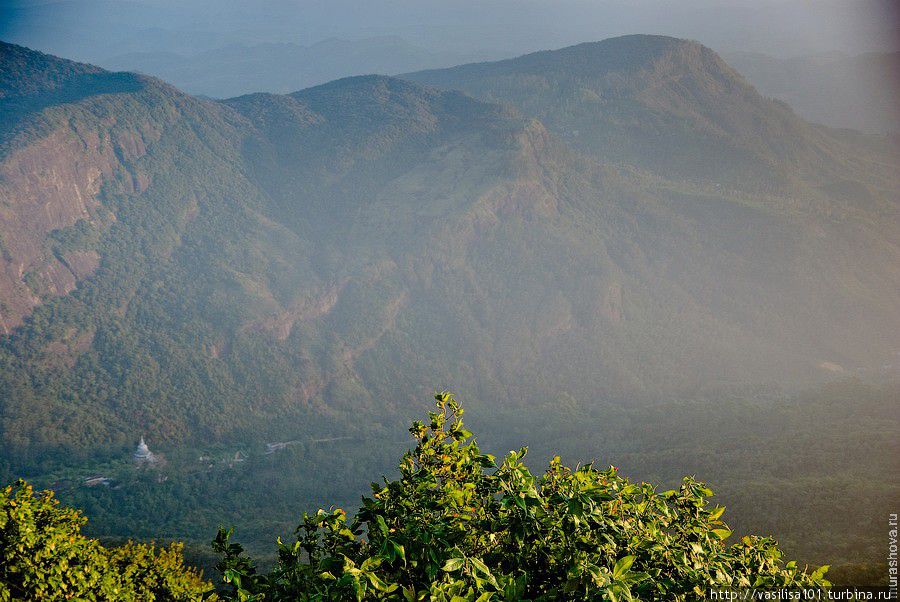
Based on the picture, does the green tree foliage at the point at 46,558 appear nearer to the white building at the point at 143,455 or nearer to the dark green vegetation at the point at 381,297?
the dark green vegetation at the point at 381,297

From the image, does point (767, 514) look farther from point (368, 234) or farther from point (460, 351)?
point (368, 234)

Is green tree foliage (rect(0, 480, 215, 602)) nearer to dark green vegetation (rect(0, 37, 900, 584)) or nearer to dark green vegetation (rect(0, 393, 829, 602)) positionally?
dark green vegetation (rect(0, 393, 829, 602))

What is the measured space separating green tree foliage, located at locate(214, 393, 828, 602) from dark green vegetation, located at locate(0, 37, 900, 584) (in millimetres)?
65491

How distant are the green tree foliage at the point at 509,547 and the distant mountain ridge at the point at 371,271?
102 metres

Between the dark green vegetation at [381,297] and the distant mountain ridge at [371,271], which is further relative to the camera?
the distant mountain ridge at [371,271]

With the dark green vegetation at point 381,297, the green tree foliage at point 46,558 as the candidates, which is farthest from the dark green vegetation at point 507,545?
the dark green vegetation at point 381,297

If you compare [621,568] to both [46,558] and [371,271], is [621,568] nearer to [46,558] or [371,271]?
[46,558]

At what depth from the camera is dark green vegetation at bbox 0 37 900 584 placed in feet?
317

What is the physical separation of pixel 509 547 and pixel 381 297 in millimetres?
137307

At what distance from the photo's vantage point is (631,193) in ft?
566

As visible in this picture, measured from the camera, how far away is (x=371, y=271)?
150750 mm

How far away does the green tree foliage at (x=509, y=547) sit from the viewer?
9.54 meters

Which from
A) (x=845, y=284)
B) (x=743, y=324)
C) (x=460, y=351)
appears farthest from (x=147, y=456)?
(x=845, y=284)

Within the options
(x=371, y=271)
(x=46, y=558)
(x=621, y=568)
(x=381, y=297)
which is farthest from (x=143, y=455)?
(x=621, y=568)
